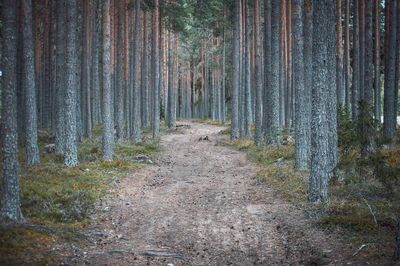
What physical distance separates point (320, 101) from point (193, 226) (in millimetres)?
4536

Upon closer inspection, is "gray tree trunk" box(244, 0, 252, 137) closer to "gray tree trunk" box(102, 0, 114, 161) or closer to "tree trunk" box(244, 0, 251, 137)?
"tree trunk" box(244, 0, 251, 137)

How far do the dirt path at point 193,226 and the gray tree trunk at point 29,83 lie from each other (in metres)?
3.41

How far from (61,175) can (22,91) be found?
10.6m

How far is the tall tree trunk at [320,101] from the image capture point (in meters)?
7.52

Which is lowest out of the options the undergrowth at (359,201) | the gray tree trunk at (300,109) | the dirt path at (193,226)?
A: the dirt path at (193,226)

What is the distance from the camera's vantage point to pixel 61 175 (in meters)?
9.40

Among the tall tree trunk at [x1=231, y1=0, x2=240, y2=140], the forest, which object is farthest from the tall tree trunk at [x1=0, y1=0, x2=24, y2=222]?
the tall tree trunk at [x1=231, y1=0, x2=240, y2=140]

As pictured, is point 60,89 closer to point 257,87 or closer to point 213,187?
point 213,187

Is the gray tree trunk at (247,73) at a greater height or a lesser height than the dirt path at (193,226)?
greater

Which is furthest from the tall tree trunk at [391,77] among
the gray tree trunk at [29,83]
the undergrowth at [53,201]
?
the gray tree trunk at [29,83]

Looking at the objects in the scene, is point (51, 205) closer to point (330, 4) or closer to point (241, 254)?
point (241, 254)

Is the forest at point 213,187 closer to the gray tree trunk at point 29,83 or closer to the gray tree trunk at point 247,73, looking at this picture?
the gray tree trunk at point 29,83

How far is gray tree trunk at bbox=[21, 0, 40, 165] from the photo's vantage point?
9172 millimetres

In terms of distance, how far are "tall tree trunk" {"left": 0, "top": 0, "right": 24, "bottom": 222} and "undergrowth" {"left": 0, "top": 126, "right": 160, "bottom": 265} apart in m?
0.54
